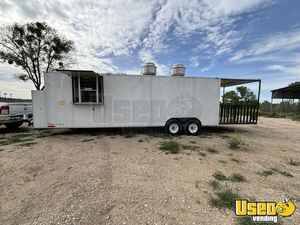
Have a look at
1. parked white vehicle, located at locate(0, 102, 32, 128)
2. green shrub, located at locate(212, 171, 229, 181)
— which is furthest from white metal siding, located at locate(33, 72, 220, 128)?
green shrub, located at locate(212, 171, 229, 181)

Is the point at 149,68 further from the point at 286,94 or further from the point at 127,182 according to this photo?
the point at 286,94

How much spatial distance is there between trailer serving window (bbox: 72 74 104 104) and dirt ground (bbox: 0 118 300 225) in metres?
1.99

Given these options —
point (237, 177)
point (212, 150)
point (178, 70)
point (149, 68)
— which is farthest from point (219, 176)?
point (149, 68)

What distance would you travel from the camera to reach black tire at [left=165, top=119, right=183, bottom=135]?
20.5 feet

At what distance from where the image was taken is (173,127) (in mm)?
6348

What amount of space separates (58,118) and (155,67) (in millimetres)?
4715

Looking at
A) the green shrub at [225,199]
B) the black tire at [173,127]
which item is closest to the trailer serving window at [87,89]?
the black tire at [173,127]

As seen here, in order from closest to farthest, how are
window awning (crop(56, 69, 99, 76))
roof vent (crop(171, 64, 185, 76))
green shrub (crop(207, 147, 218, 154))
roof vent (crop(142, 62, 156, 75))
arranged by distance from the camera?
green shrub (crop(207, 147, 218, 154))
window awning (crop(56, 69, 99, 76))
roof vent (crop(142, 62, 156, 75))
roof vent (crop(171, 64, 185, 76))

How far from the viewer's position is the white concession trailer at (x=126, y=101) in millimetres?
5625

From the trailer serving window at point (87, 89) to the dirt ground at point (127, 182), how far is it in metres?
1.99

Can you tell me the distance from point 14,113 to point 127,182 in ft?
23.3

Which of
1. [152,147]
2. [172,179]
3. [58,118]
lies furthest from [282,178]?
[58,118]

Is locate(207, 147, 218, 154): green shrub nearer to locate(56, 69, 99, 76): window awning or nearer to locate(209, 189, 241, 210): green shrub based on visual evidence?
locate(209, 189, 241, 210): green shrub

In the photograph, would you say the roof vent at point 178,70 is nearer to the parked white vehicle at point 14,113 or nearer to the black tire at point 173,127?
the black tire at point 173,127
